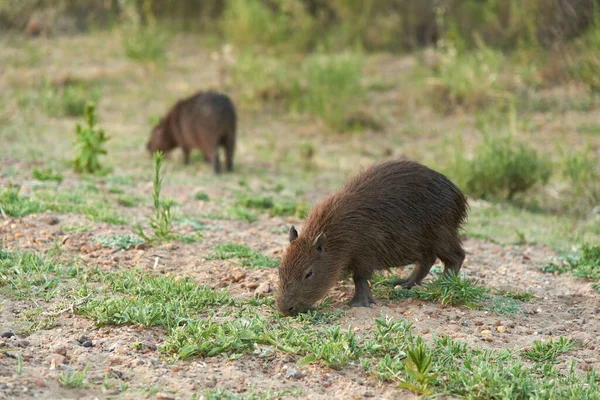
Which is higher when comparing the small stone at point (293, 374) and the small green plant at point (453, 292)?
the small green plant at point (453, 292)

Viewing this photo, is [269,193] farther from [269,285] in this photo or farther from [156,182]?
[269,285]

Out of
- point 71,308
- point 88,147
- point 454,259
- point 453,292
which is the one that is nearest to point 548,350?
point 453,292

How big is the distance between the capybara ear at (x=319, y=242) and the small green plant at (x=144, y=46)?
30.8 feet

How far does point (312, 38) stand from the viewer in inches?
605

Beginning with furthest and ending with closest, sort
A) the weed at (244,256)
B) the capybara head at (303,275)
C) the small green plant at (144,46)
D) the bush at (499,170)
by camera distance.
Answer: the small green plant at (144,46) < the bush at (499,170) < the weed at (244,256) < the capybara head at (303,275)

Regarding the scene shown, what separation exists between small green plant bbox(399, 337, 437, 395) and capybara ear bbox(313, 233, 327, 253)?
118 centimetres

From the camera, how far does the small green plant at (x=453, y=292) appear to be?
195 inches

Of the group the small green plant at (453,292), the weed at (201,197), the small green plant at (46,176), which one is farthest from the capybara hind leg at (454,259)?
the small green plant at (46,176)

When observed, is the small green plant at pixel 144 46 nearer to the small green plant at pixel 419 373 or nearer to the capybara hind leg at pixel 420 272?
the capybara hind leg at pixel 420 272

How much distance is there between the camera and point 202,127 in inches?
398

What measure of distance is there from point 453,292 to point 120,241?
2.48 metres

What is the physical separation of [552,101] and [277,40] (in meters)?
5.24

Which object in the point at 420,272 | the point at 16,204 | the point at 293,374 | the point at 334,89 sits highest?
the point at 334,89

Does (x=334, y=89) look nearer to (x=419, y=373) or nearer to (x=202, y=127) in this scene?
(x=202, y=127)
